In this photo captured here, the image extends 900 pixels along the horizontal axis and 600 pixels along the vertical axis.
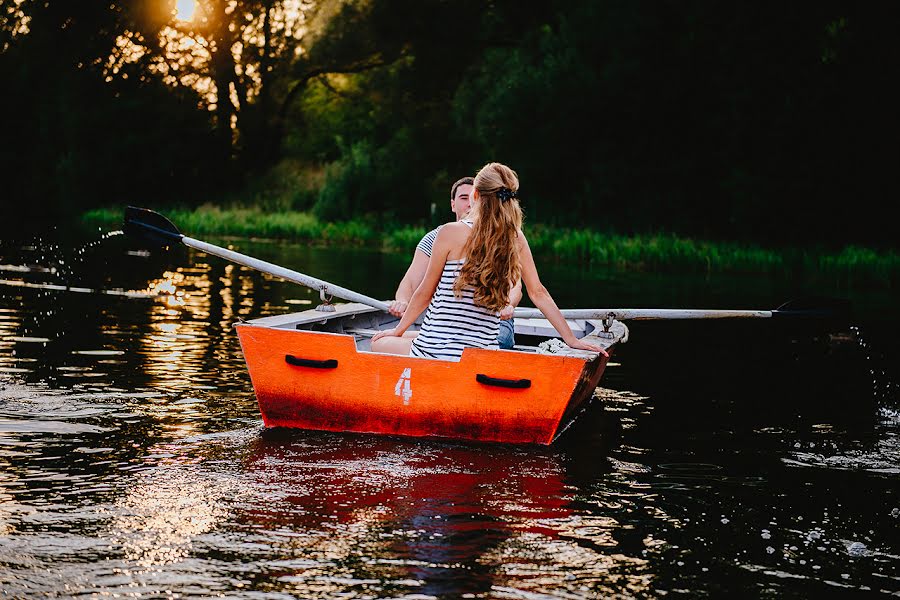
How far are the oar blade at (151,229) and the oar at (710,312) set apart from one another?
228 centimetres

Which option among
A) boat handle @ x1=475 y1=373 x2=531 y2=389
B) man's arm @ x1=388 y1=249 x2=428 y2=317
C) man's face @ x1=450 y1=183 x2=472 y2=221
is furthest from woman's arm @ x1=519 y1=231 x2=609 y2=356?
man's face @ x1=450 y1=183 x2=472 y2=221

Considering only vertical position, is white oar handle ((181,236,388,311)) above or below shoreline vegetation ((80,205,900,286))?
above

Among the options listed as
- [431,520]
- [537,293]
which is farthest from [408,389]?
[431,520]

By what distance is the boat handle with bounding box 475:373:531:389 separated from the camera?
19.4 ft

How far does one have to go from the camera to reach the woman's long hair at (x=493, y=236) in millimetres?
5945

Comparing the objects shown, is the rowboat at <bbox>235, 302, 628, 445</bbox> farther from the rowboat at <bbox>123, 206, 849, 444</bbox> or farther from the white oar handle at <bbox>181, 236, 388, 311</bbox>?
the white oar handle at <bbox>181, 236, 388, 311</bbox>

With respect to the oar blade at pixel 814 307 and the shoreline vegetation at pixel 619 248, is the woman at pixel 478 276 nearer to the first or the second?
the oar blade at pixel 814 307

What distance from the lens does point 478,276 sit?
6027mm

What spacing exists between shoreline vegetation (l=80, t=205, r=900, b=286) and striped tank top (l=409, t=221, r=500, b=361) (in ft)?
46.3

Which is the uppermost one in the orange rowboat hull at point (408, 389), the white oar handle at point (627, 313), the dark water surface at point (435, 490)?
the white oar handle at point (627, 313)

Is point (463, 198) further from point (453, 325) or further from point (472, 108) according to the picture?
point (472, 108)

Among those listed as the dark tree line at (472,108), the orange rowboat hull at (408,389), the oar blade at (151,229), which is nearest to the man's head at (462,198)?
the orange rowboat hull at (408,389)

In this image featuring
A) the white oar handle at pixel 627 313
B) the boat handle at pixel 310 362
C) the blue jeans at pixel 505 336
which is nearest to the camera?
the boat handle at pixel 310 362

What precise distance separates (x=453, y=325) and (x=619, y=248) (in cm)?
1616
